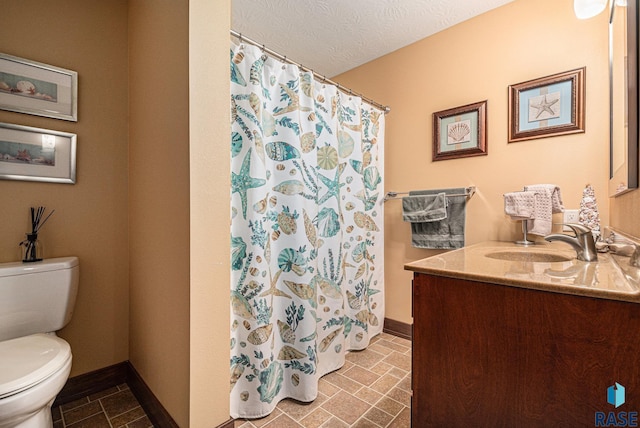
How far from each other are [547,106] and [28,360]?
2.76 m

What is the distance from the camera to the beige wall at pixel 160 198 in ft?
3.81

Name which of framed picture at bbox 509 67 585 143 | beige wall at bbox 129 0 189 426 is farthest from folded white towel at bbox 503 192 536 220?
beige wall at bbox 129 0 189 426

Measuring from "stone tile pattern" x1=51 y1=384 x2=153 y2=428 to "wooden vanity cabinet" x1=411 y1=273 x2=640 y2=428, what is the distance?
4.42 feet

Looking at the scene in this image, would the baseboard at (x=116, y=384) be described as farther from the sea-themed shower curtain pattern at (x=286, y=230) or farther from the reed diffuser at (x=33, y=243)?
the reed diffuser at (x=33, y=243)

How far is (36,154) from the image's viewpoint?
1.41 metres

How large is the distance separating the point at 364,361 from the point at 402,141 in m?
1.68

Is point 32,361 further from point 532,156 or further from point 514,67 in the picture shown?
point 514,67

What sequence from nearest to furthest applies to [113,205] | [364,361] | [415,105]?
[113,205] < [364,361] < [415,105]

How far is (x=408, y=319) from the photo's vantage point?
2.24 metres

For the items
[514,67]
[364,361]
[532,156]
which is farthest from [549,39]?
[364,361]

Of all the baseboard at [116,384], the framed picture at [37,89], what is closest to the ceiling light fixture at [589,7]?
the framed picture at [37,89]

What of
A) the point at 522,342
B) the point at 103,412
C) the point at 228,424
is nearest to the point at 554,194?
the point at 522,342

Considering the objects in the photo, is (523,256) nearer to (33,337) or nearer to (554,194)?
(554,194)

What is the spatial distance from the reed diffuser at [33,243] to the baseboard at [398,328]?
2.28 metres
